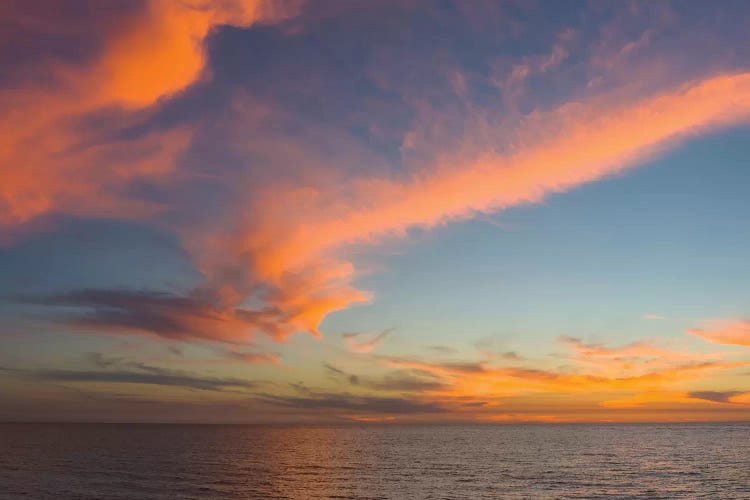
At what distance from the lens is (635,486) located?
245 ft

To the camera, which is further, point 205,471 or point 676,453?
point 676,453

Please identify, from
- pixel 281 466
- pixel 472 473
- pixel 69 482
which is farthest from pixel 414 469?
pixel 69 482

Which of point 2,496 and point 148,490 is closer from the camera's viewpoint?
point 2,496

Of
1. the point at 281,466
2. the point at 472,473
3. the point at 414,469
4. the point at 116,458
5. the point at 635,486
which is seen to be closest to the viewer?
the point at 635,486

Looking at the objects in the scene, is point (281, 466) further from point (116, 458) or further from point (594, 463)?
point (594, 463)

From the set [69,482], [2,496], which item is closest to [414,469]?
[69,482]

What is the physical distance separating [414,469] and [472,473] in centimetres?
1201

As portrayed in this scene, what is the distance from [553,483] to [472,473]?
1658 cm

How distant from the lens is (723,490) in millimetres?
71062

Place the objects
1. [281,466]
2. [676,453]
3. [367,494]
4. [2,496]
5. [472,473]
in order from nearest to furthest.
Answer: [2,496], [367,494], [472,473], [281,466], [676,453]

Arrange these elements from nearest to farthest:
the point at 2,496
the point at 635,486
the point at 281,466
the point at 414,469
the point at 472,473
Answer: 1. the point at 2,496
2. the point at 635,486
3. the point at 472,473
4. the point at 414,469
5. the point at 281,466

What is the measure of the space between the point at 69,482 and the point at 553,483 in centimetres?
6819

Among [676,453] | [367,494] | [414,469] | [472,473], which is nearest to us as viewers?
[367,494]

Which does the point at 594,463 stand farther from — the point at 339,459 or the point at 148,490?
the point at 148,490
